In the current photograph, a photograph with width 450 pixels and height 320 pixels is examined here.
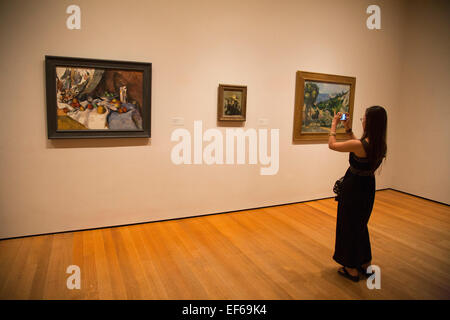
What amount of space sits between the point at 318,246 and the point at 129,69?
3.88 metres

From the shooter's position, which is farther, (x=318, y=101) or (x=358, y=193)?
(x=318, y=101)

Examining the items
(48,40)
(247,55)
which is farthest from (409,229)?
(48,40)

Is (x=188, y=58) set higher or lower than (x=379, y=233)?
higher

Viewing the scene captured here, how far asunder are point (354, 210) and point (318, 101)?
3.44 metres

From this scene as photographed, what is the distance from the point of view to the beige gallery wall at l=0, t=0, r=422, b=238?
4.28 metres

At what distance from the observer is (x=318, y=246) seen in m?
4.55

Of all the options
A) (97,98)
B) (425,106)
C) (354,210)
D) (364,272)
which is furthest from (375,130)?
(425,106)

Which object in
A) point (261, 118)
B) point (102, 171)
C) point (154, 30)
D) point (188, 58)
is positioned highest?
point (154, 30)

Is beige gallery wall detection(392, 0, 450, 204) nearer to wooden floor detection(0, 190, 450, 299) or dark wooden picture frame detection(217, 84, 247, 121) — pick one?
wooden floor detection(0, 190, 450, 299)

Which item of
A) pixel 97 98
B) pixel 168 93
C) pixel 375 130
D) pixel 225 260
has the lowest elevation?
pixel 225 260

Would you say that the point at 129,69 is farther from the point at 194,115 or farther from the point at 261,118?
the point at 261,118

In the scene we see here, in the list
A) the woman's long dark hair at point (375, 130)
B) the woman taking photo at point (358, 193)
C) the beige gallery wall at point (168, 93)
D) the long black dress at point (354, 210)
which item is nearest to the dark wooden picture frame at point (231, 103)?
the beige gallery wall at point (168, 93)

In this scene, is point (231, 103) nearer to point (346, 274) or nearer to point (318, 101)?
point (318, 101)

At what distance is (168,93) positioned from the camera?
201 inches
